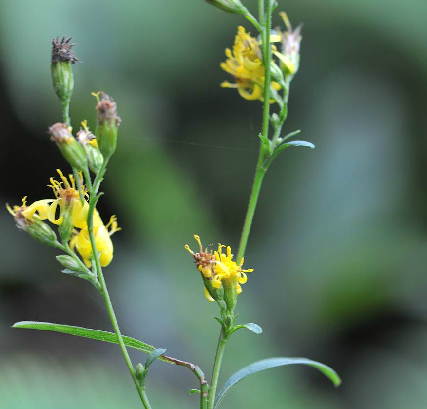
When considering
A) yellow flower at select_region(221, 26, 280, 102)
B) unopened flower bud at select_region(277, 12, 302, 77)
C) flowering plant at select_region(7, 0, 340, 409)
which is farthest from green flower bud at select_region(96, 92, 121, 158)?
unopened flower bud at select_region(277, 12, 302, 77)

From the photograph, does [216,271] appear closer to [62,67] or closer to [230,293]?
[230,293]

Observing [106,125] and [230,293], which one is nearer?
[106,125]

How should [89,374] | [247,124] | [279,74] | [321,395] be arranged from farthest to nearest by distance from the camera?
1. [247,124]
2. [321,395]
3. [89,374]
4. [279,74]

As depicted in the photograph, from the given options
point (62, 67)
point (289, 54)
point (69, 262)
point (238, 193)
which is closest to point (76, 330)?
point (69, 262)

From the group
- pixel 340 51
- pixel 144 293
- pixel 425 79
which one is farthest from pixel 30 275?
pixel 425 79

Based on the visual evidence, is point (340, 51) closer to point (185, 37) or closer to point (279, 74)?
point (185, 37)

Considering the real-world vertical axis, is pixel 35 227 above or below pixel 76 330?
above

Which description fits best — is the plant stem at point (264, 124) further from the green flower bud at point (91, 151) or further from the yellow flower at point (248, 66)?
the green flower bud at point (91, 151)

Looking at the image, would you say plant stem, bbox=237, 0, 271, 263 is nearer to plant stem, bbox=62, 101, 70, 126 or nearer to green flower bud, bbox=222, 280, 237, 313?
green flower bud, bbox=222, 280, 237, 313
